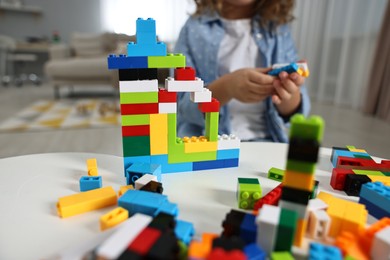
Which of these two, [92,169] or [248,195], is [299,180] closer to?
[248,195]

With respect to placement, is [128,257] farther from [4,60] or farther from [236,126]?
[4,60]

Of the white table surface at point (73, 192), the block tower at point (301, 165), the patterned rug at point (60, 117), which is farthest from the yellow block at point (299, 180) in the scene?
the patterned rug at point (60, 117)

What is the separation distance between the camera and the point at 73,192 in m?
0.42

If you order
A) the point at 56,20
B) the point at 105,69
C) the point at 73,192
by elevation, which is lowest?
the point at 73,192

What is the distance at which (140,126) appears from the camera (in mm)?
450

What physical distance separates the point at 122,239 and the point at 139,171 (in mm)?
165

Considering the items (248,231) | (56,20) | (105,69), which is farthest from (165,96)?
(56,20)

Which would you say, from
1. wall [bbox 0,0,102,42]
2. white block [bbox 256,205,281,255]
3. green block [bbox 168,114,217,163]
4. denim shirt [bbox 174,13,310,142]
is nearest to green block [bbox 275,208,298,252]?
white block [bbox 256,205,281,255]

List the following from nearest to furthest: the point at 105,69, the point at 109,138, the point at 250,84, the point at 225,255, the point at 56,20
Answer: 1. the point at 225,255
2. the point at 250,84
3. the point at 109,138
4. the point at 105,69
5. the point at 56,20

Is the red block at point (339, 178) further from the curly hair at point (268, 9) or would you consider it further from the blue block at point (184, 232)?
the curly hair at point (268, 9)

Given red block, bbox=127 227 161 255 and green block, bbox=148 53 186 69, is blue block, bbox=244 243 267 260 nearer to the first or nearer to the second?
red block, bbox=127 227 161 255

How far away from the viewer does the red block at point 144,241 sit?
0.25m

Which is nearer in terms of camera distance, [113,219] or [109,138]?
[113,219]

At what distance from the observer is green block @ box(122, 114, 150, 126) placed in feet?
1.45
